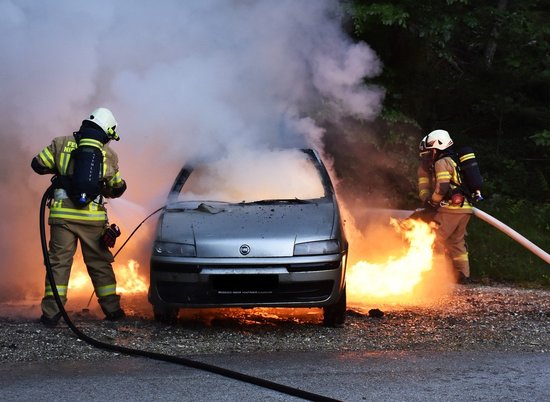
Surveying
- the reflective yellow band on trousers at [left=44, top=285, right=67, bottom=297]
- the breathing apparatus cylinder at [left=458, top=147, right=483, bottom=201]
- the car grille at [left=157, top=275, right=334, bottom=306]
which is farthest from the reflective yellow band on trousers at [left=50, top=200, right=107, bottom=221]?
the breathing apparatus cylinder at [left=458, top=147, right=483, bottom=201]

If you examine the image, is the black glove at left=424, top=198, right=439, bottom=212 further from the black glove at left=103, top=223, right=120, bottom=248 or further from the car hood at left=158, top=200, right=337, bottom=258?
the black glove at left=103, top=223, right=120, bottom=248

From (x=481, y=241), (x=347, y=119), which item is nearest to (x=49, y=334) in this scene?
(x=347, y=119)

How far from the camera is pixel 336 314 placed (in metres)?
6.73

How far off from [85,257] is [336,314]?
226 cm

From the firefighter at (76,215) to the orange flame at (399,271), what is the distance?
2510 millimetres

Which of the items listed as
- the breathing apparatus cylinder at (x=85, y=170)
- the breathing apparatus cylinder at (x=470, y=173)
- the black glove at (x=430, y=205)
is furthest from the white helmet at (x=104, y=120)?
the breathing apparatus cylinder at (x=470, y=173)

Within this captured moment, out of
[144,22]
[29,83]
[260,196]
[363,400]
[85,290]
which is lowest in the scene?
[363,400]

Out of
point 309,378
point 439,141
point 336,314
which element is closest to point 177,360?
point 309,378

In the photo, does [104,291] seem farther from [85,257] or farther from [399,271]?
[399,271]

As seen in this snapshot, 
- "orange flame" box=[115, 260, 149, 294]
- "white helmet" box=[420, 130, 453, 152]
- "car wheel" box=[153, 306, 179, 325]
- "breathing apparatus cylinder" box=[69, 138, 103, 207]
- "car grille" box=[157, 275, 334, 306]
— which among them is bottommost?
"car wheel" box=[153, 306, 179, 325]

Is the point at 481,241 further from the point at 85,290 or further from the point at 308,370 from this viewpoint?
the point at 308,370

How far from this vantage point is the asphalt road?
474 cm

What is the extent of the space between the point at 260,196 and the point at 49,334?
2149 mm

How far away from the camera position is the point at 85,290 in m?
8.80
